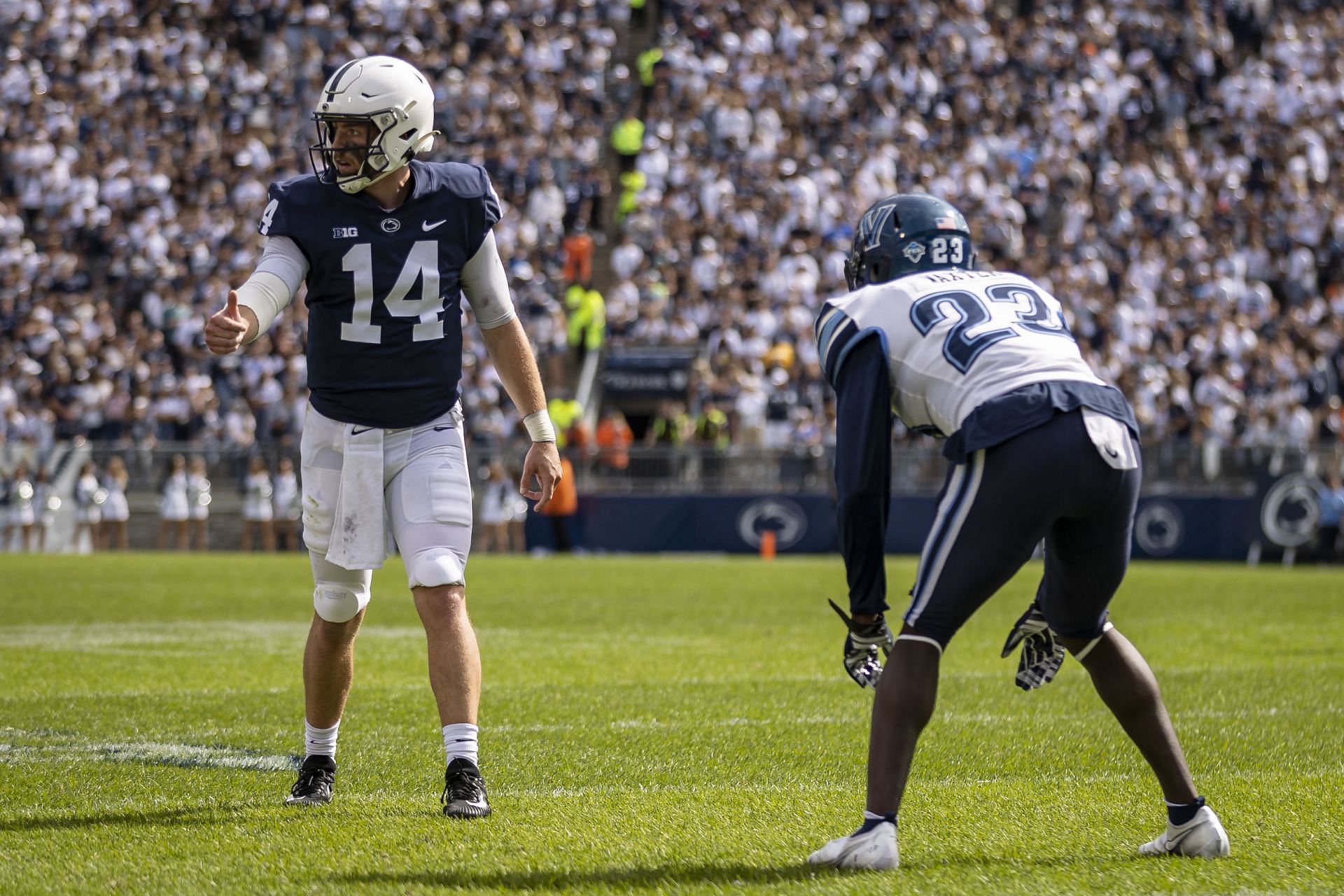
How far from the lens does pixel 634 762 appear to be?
558cm

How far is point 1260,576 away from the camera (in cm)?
1664

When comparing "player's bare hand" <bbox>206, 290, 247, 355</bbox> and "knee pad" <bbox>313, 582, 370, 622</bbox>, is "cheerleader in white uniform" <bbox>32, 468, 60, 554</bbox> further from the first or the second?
"player's bare hand" <bbox>206, 290, 247, 355</bbox>

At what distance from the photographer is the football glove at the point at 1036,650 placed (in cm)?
425

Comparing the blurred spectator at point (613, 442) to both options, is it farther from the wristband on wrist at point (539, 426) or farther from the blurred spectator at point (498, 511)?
the wristband on wrist at point (539, 426)

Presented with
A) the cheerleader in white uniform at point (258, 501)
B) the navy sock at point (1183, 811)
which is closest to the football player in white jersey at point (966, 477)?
the navy sock at point (1183, 811)

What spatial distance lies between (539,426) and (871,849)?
1844 mm

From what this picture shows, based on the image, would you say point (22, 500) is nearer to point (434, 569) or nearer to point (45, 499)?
point (45, 499)

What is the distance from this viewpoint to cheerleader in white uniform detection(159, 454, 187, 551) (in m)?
22.2

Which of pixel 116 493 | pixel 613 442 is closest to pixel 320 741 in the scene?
pixel 613 442

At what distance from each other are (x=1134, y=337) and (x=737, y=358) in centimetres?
547

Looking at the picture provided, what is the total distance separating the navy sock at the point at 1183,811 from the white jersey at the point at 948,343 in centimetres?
102

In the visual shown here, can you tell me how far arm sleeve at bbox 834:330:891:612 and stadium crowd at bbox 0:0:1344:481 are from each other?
1764 cm

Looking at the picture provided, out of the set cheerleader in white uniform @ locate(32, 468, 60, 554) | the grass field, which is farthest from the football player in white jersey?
cheerleader in white uniform @ locate(32, 468, 60, 554)

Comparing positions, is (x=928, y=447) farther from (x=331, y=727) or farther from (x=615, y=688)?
A: (x=331, y=727)
